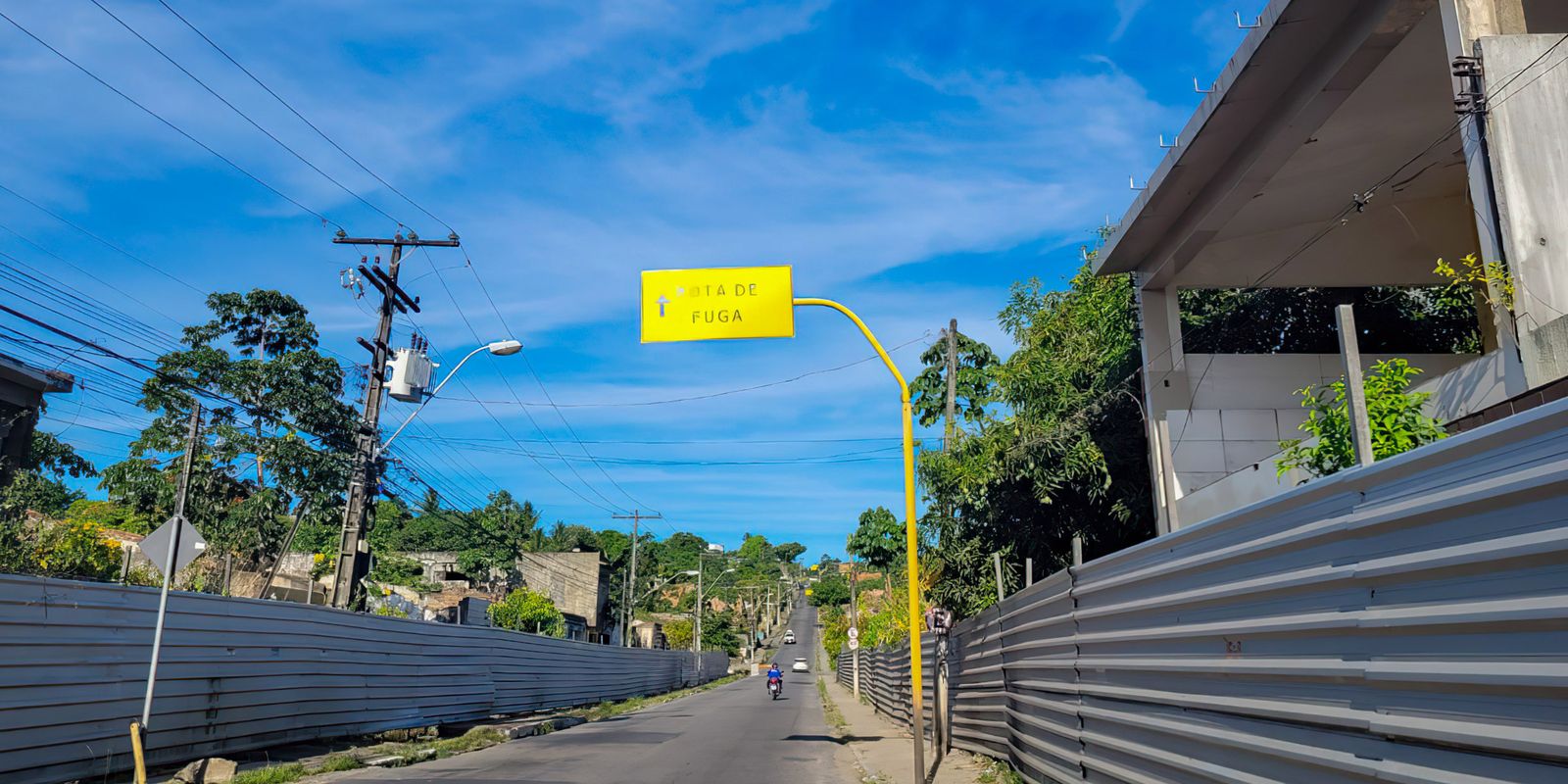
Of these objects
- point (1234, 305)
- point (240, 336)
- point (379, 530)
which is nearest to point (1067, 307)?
point (1234, 305)

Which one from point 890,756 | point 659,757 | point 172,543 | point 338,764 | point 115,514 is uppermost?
point 115,514

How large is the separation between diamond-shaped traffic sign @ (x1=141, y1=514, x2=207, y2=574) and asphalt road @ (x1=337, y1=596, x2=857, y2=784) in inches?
133

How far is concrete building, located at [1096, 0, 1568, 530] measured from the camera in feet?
26.1

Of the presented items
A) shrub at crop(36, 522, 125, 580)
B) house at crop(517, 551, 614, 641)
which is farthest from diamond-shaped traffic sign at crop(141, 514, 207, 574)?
house at crop(517, 551, 614, 641)

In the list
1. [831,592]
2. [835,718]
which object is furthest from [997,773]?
[831,592]

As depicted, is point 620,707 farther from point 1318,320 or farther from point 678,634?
point 678,634

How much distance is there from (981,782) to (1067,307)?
1316 cm

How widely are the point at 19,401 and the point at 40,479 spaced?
36.8 ft

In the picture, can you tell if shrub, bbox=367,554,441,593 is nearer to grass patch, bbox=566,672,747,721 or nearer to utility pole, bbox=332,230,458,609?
grass patch, bbox=566,672,747,721

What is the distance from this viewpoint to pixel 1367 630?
12.6 feet

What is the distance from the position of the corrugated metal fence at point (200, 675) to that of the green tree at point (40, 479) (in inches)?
240

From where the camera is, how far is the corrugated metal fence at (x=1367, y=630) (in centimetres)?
304

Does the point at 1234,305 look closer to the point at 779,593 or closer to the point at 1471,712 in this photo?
the point at 1471,712

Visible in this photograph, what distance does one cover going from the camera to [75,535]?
18406 mm
